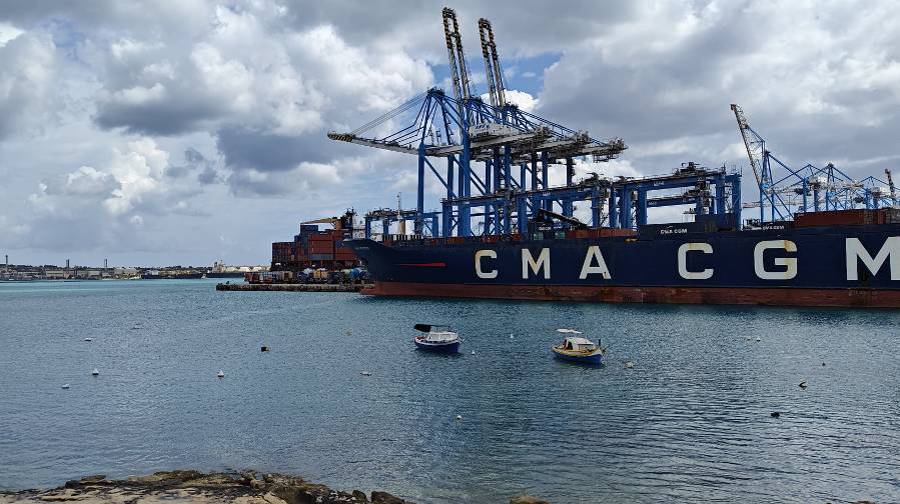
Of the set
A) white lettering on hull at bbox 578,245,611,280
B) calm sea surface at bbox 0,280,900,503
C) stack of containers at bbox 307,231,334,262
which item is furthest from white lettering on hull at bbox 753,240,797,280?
stack of containers at bbox 307,231,334,262

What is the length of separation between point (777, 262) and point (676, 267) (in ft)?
27.3

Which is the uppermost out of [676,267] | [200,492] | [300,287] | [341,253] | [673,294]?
[341,253]

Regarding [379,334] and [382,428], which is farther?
[379,334]

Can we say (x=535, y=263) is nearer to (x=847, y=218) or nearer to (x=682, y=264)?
(x=682, y=264)

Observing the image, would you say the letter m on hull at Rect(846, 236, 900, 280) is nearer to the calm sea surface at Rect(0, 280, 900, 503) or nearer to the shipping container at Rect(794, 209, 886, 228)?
the shipping container at Rect(794, 209, 886, 228)

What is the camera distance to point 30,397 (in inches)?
1084

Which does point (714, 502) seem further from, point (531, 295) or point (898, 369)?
point (531, 295)

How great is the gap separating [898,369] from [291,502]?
90.8ft

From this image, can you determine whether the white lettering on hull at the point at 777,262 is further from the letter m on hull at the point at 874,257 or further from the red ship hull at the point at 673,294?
the letter m on hull at the point at 874,257

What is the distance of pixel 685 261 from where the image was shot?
57594 millimetres

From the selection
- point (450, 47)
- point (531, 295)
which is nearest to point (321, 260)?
point (450, 47)

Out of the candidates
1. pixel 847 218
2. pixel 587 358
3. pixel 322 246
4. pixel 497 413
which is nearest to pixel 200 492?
pixel 497 413

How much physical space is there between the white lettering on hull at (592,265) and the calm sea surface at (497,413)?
17743 mm

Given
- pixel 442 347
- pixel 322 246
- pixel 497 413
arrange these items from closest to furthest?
pixel 497 413 < pixel 442 347 < pixel 322 246
